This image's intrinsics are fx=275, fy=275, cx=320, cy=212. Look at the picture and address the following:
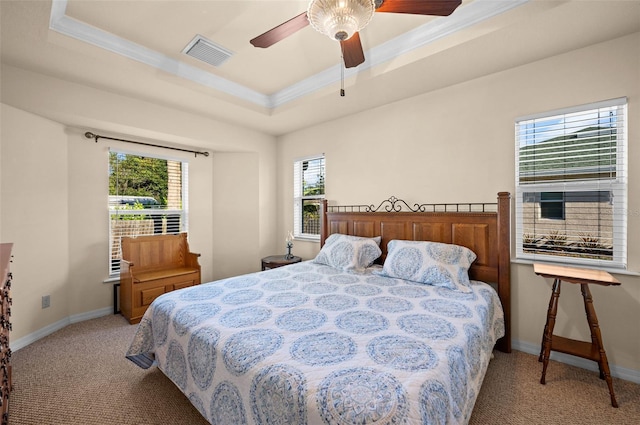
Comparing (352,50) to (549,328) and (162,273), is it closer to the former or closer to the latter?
(549,328)

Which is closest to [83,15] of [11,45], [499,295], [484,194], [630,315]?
[11,45]

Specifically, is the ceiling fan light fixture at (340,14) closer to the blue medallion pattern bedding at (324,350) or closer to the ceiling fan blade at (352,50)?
the ceiling fan blade at (352,50)

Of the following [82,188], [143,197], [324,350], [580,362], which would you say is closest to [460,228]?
[580,362]

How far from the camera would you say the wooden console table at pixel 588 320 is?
5.91 ft

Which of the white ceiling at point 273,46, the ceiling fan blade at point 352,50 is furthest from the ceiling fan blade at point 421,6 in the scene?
the white ceiling at point 273,46

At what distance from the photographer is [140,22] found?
2.15 m

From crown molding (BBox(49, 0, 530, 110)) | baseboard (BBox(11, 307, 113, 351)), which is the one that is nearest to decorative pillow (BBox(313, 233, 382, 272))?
crown molding (BBox(49, 0, 530, 110))

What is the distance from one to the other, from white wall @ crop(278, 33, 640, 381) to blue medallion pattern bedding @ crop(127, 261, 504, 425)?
71 centimetres

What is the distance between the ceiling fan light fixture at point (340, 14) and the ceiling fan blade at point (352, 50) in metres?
0.25

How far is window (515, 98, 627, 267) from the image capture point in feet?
6.81

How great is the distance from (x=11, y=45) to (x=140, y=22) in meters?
0.97

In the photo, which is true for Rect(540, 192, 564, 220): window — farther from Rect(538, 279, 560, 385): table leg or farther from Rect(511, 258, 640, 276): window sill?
Rect(538, 279, 560, 385): table leg

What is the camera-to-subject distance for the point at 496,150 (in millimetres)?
2533

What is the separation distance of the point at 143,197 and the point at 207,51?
221 cm
